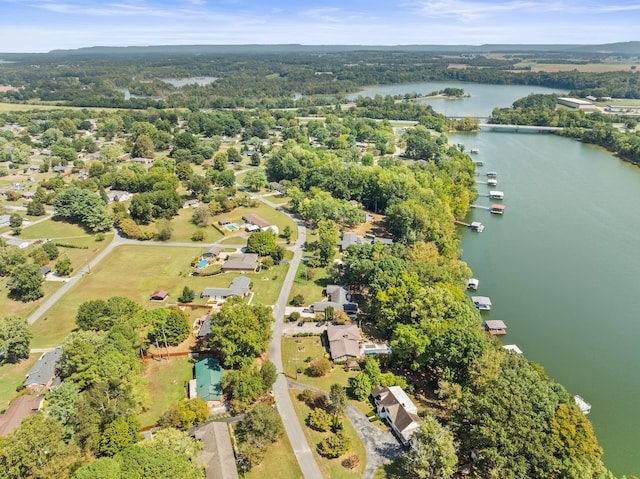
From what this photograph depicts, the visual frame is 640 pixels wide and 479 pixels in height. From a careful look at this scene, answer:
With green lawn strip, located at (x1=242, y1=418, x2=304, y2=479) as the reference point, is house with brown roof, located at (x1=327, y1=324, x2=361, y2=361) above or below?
above

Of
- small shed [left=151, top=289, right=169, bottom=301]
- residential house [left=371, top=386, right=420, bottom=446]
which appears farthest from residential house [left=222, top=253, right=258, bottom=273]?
residential house [left=371, top=386, right=420, bottom=446]

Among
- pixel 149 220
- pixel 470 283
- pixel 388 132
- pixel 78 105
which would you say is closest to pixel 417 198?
pixel 470 283

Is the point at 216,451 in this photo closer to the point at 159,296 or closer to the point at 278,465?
the point at 278,465

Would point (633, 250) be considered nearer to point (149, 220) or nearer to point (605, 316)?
point (605, 316)

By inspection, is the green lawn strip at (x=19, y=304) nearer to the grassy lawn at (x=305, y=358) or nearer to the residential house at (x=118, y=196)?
the residential house at (x=118, y=196)

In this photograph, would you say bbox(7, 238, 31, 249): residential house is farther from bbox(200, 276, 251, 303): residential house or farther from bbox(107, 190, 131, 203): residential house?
bbox(200, 276, 251, 303): residential house

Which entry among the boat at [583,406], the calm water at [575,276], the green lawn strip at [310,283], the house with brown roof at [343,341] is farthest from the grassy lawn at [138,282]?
the boat at [583,406]

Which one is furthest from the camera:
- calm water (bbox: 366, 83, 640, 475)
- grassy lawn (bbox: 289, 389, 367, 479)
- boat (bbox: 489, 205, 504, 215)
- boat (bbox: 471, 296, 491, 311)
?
boat (bbox: 489, 205, 504, 215)
